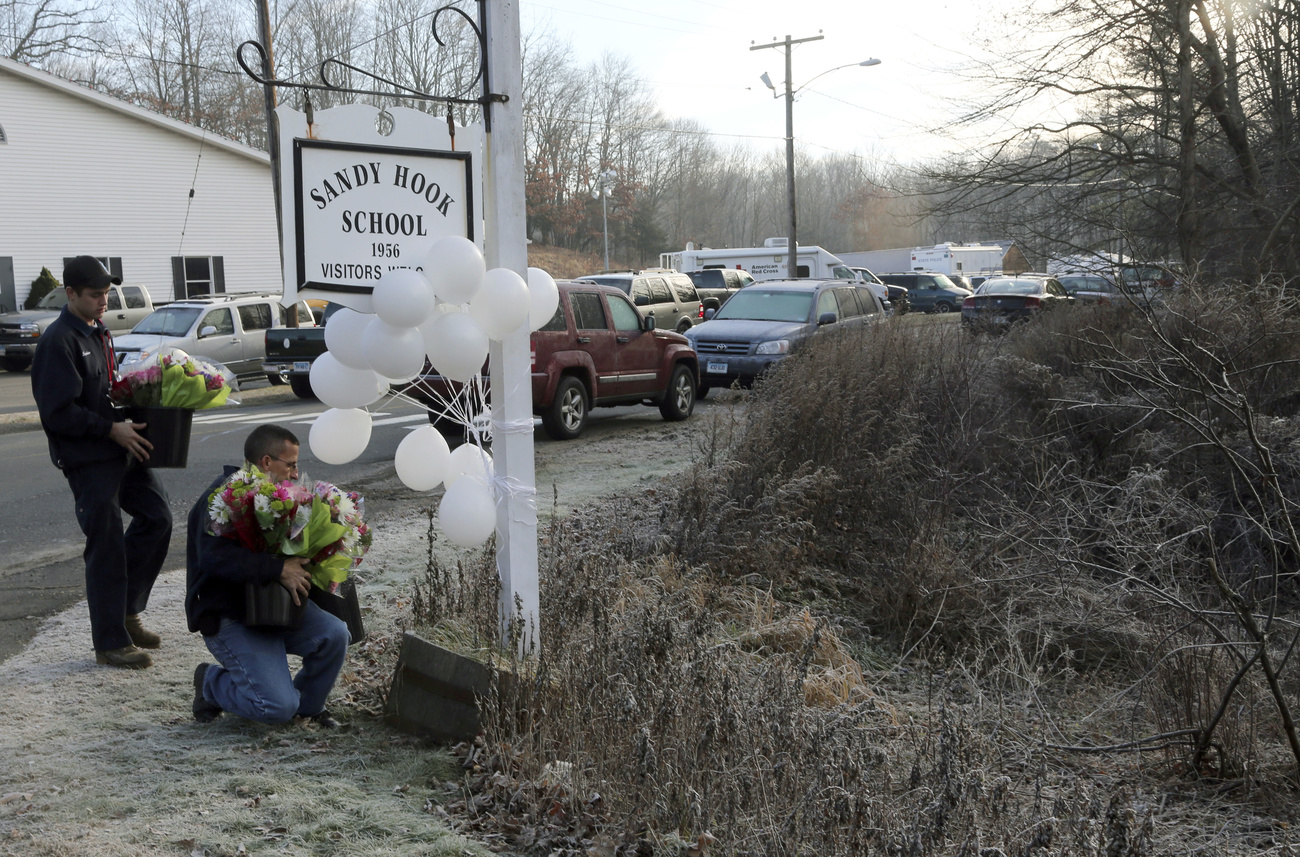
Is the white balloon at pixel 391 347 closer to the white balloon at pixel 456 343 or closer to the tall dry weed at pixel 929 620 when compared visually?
the white balloon at pixel 456 343

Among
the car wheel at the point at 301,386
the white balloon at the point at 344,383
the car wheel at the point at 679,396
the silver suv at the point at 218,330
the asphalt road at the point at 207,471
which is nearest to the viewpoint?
the white balloon at the point at 344,383

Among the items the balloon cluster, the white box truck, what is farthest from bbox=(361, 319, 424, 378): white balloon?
the white box truck

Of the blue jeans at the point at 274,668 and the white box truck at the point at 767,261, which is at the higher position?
the white box truck at the point at 767,261

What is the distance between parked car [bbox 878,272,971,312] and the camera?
44.3 m

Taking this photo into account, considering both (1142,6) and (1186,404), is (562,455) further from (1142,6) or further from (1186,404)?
(1142,6)

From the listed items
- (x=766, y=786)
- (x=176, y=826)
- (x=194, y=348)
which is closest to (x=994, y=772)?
(x=766, y=786)

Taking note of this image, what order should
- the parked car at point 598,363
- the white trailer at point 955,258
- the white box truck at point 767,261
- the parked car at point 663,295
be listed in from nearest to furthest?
the parked car at point 598,363
the parked car at point 663,295
the white box truck at point 767,261
the white trailer at point 955,258

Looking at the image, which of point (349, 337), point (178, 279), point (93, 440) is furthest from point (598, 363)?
point (178, 279)

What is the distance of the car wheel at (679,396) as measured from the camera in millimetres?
13898

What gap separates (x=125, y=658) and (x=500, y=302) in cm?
258

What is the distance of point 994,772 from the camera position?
388 centimetres

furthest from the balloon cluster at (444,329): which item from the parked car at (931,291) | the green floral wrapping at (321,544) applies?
the parked car at (931,291)

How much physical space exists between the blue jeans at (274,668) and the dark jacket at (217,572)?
8 cm

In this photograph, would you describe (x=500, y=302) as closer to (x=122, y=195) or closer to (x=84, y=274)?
(x=84, y=274)
